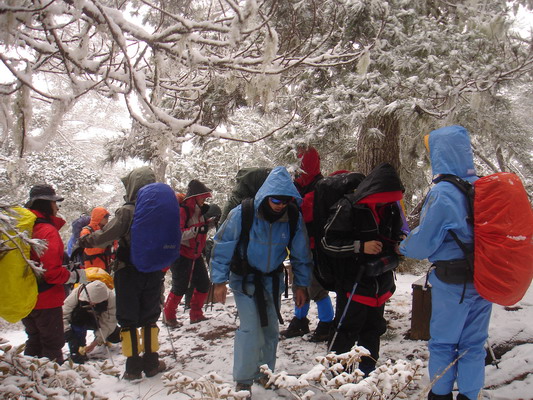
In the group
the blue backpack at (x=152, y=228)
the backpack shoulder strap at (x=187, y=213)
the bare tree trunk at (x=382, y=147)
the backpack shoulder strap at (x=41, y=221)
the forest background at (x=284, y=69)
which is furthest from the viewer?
the bare tree trunk at (x=382, y=147)

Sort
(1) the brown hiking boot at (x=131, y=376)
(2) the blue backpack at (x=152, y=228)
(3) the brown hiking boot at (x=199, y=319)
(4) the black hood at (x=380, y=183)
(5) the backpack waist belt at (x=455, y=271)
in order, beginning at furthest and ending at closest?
(3) the brown hiking boot at (x=199, y=319)
(1) the brown hiking boot at (x=131, y=376)
(2) the blue backpack at (x=152, y=228)
(4) the black hood at (x=380, y=183)
(5) the backpack waist belt at (x=455, y=271)

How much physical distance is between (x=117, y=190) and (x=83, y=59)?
69.6 feet

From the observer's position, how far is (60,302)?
3580mm

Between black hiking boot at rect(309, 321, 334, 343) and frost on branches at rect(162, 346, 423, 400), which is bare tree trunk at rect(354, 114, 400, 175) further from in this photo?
frost on branches at rect(162, 346, 423, 400)

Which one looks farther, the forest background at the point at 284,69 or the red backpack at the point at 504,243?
the red backpack at the point at 504,243

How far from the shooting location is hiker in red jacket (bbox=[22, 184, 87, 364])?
3396mm

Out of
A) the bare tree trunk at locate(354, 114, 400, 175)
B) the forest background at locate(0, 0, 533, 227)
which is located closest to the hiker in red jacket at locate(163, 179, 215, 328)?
the forest background at locate(0, 0, 533, 227)

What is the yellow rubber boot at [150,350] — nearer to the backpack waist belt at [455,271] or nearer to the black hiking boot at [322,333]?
the black hiking boot at [322,333]

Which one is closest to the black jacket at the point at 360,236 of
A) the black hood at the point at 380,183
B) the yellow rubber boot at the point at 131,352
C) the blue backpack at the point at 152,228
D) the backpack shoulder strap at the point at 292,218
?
the black hood at the point at 380,183

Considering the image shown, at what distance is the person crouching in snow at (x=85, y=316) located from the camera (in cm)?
432

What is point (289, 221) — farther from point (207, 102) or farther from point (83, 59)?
point (207, 102)

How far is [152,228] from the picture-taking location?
11.8ft

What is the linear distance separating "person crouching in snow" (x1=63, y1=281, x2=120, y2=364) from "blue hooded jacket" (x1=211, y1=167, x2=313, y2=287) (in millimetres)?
1984

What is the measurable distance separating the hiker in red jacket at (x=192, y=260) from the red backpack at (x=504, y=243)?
369 centimetres
